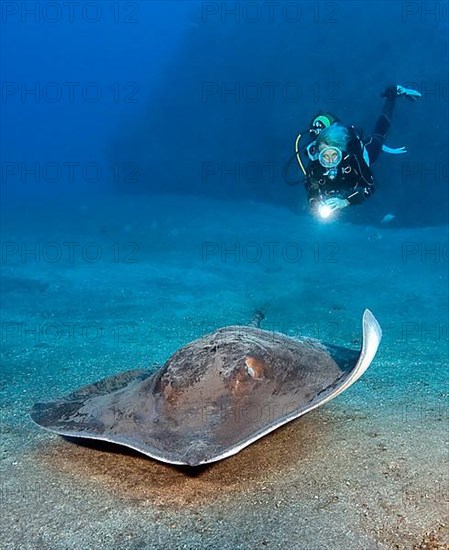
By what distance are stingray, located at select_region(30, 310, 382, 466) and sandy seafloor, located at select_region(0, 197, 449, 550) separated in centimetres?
45

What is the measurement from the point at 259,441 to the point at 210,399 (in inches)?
33.2

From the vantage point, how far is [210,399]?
259 centimetres

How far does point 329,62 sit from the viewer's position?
22.6m

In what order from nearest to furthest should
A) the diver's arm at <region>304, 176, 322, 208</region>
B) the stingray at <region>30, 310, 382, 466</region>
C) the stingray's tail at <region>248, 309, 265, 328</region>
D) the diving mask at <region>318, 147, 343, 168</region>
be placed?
1. the stingray at <region>30, 310, 382, 466</region>
2. the stingray's tail at <region>248, 309, 265, 328</region>
3. the diving mask at <region>318, 147, 343, 168</region>
4. the diver's arm at <region>304, 176, 322, 208</region>

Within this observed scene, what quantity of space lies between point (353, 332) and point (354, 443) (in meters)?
3.33

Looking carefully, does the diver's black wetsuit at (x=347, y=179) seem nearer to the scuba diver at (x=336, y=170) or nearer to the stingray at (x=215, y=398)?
the scuba diver at (x=336, y=170)

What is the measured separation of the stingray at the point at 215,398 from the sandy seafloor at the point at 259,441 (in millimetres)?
451

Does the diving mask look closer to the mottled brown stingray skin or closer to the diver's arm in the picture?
the diver's arm

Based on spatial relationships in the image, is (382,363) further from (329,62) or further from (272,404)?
(329,62)

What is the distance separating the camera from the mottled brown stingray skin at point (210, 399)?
2.30m

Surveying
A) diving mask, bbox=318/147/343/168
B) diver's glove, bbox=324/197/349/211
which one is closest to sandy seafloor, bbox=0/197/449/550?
diver's glove, bbox=324/197/349/211

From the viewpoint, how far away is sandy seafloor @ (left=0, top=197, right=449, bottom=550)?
2.51m

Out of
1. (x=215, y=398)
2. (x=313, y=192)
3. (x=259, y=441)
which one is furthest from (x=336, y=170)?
(x=215, y=398)

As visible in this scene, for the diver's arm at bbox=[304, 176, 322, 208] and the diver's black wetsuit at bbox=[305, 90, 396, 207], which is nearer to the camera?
the diver's black wetsuit at bbox=[305, 90, 396, 207]
